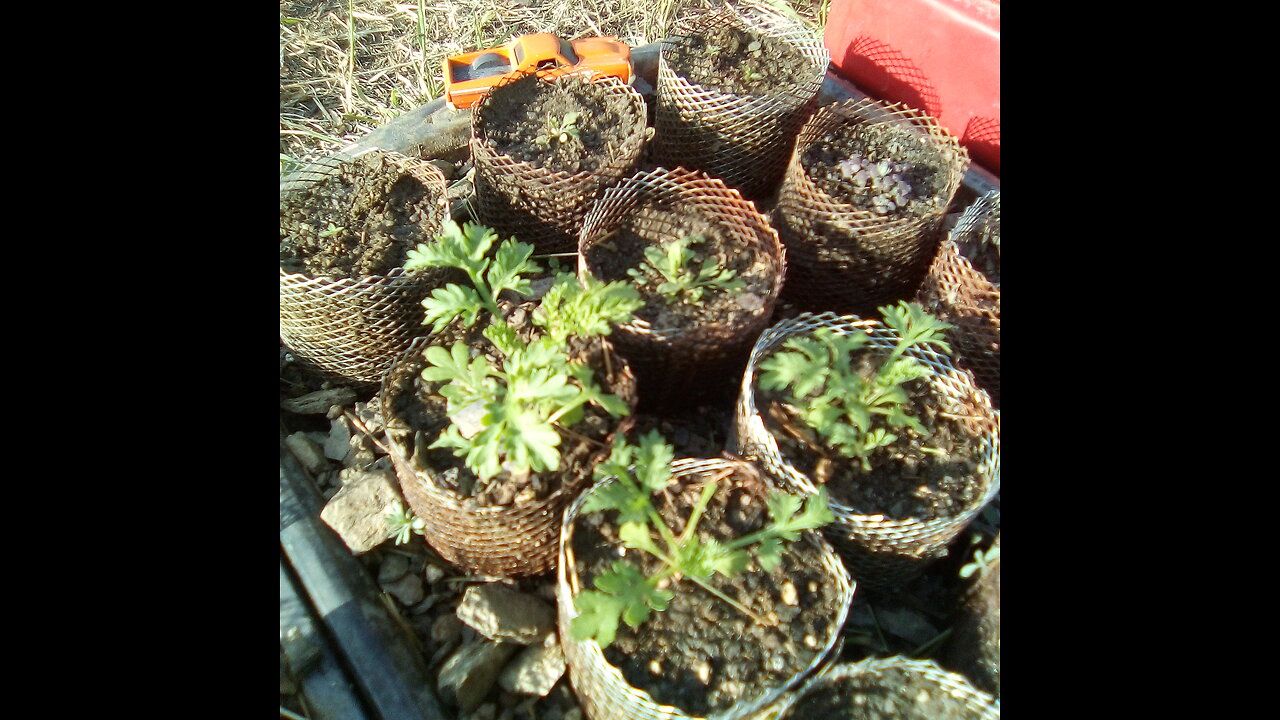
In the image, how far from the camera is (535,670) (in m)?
1.75

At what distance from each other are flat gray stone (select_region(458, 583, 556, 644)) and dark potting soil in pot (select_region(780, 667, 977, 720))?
1.98 ft

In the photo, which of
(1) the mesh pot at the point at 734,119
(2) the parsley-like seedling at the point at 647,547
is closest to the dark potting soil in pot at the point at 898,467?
(2) the parsley-like seedling at the point at 647,547

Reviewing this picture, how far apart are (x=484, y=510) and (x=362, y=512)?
0.45m

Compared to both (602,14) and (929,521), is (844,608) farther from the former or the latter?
(602,14)

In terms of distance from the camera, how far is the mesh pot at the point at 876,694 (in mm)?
1462

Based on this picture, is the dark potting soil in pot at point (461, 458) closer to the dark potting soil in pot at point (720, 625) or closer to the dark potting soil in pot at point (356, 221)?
the dark potting soil in pot at point (720, 625)

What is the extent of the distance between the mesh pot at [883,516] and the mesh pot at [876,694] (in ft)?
0.94

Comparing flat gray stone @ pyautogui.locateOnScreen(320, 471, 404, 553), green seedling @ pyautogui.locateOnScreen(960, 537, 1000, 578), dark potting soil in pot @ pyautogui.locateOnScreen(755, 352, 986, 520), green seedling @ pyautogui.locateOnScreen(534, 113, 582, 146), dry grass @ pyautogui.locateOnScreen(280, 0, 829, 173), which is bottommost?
flat gray stone @ pyautogui.locateOnScreen(320, 471, 404, 553)

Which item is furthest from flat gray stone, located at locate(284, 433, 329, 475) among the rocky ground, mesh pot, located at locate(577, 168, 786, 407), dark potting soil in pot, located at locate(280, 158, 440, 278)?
→ mesh pot, located at locate(577, 168, 786, 407)

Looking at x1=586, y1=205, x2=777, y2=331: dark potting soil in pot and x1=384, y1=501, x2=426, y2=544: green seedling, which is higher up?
x1=586, y1=205, x2=777, y2=331: dark potting soil in pot

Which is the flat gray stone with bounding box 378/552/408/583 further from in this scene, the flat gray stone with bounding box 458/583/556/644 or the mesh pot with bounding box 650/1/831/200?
the mesh pot with bounding box 650/1/831/200

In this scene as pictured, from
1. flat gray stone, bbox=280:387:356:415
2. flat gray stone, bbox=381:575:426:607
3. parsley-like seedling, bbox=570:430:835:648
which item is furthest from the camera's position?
flat gray stone, bbox=280:387:356:415

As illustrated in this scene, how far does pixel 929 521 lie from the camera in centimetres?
170

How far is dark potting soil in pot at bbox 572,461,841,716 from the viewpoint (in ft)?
4.90
